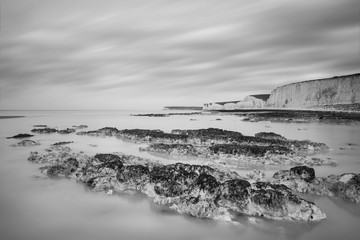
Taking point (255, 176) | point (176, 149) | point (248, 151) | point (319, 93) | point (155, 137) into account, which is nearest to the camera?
point (255, 176)

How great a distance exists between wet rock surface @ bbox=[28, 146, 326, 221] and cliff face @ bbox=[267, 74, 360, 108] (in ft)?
285

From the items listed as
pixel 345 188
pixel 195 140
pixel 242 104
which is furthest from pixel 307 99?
pixel 345 188

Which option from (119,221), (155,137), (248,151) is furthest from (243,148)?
(119,221)

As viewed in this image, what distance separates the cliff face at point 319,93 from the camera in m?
78.3

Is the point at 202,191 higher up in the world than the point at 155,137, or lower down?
lower down

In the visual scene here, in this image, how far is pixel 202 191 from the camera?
20.5ft

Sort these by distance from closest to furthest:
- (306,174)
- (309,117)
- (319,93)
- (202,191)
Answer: (202,191) < (306,174) < (309,117) < (319,93)

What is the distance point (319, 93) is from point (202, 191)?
10107 cm

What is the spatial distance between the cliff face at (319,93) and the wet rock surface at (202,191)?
8685cm

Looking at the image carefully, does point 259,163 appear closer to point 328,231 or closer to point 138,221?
point 328,231

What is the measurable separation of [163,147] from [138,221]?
821 centimetres

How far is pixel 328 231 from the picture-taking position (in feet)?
15.9

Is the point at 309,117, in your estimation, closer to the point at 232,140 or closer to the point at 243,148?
the point at 232,140

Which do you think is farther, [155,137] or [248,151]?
[155,137]
